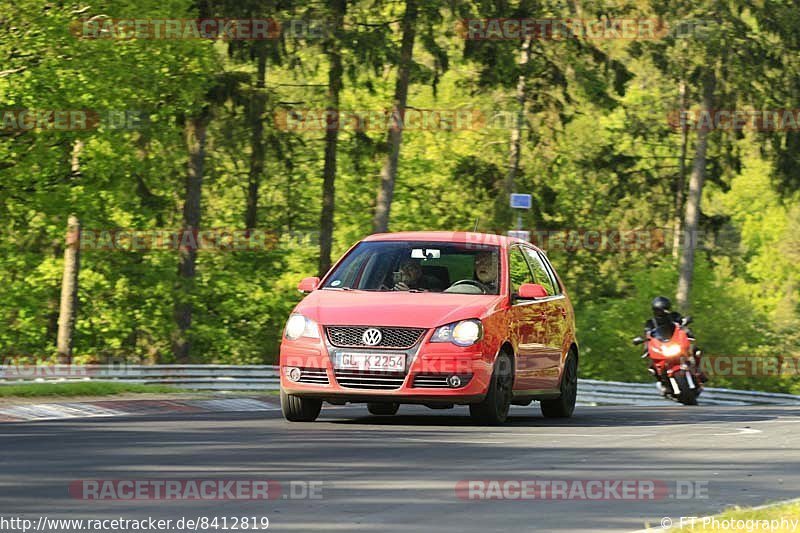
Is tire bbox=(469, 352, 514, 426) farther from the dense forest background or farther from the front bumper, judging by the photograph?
the dense forest background

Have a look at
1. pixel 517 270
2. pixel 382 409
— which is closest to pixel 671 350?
pixel 382 409

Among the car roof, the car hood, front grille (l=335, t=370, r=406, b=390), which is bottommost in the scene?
front grille (l=335, t=370, r=406, b=390)

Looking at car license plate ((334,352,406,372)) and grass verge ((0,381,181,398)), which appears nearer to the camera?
car license plate ((334,352,406,372))

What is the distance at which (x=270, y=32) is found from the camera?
1607 inches

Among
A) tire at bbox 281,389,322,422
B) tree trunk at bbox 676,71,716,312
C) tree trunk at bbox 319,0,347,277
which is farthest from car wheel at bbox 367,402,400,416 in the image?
tree trunk at bbox 676,71,716,312

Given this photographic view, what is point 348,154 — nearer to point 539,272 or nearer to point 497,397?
point 539,272

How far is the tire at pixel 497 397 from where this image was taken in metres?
15.9

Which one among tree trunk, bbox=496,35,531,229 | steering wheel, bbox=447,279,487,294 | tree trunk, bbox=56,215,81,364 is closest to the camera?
steering wheel, bbox=447,279,487,294

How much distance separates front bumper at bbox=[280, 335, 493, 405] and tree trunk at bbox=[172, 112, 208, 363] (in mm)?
26318

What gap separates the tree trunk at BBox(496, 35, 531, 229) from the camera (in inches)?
1873

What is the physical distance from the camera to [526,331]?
16906 mm

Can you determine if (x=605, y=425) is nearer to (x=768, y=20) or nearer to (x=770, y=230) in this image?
(x=768, y=20)

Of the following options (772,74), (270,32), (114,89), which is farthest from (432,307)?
(772,74)

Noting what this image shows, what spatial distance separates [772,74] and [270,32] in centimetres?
1469
